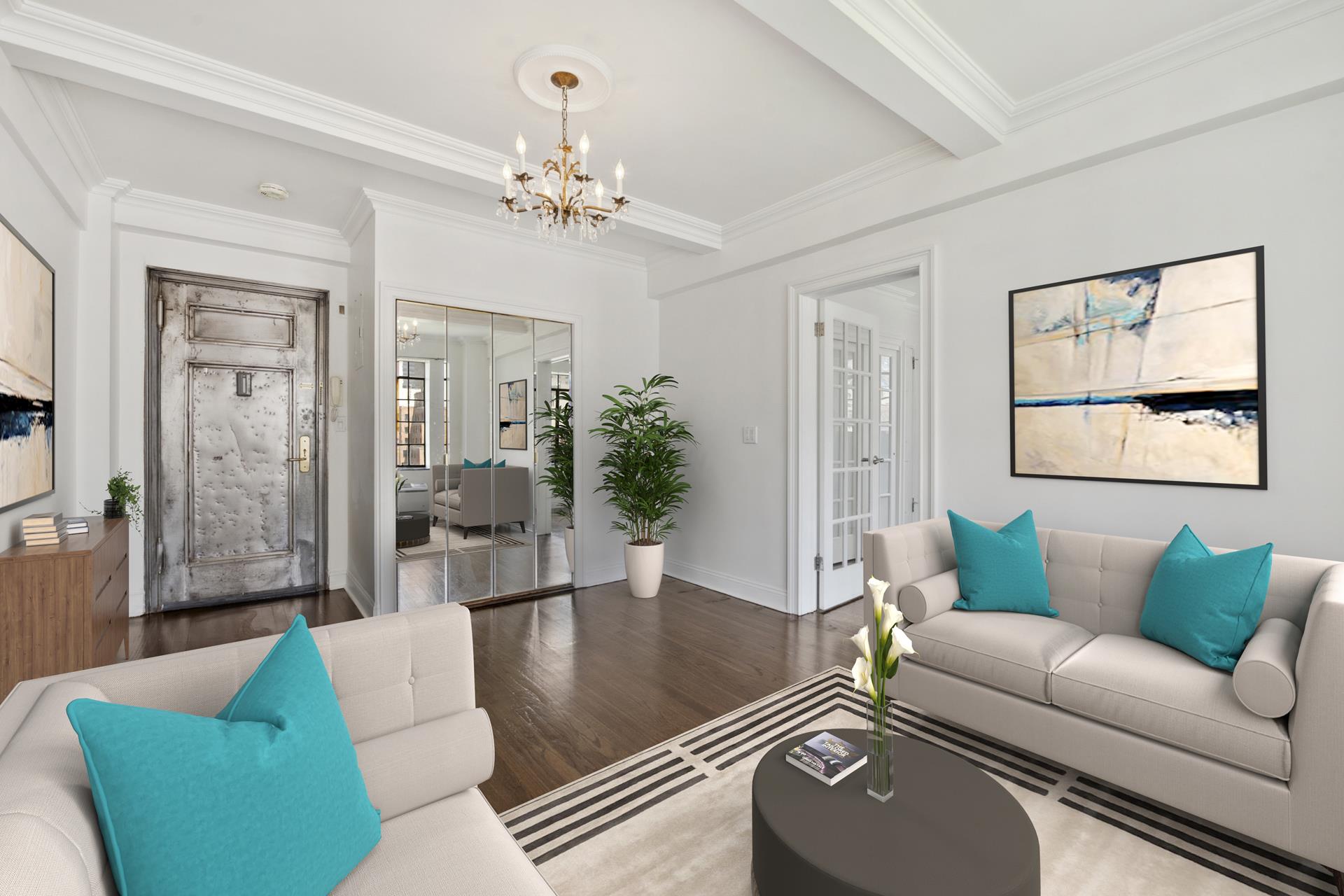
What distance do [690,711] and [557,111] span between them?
2.84m

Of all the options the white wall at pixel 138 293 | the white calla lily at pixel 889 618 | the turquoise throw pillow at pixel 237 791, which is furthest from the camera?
the white wall at pixel 138 293

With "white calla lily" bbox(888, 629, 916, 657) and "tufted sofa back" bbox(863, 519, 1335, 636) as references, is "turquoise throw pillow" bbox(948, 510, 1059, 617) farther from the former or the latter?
"white calla lily" bbox(888, 629, 916, 657)

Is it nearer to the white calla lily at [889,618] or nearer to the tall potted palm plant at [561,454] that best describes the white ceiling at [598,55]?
the tall potted palm plant at [561,454]

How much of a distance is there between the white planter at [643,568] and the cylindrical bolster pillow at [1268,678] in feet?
11.0

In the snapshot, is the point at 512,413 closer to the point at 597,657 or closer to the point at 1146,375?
the point at 597,657

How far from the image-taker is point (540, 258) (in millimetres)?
4703

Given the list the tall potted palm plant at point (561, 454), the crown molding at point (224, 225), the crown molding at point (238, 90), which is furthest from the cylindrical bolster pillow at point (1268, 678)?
the crown molding at point (224, 225)

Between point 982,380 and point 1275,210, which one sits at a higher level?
point 1275,210

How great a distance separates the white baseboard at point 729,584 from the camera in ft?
14.4

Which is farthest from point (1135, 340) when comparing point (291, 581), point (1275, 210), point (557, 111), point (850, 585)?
Answer: point (291, 581)

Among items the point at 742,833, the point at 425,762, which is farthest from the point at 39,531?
the point at 742,833

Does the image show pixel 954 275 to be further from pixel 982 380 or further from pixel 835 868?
pixel 835 868

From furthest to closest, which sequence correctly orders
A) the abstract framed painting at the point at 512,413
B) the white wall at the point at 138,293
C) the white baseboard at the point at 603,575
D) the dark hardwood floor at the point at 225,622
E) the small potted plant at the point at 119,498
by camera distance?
the white baseboard at the point at 603,575
the abstract framed painting at the point at 512,413
the white wall at the point at 138,293
the dark hardwood floor at the point at 225,622
the small potted plant at the point at 119,498

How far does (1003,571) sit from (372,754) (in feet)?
7.96
